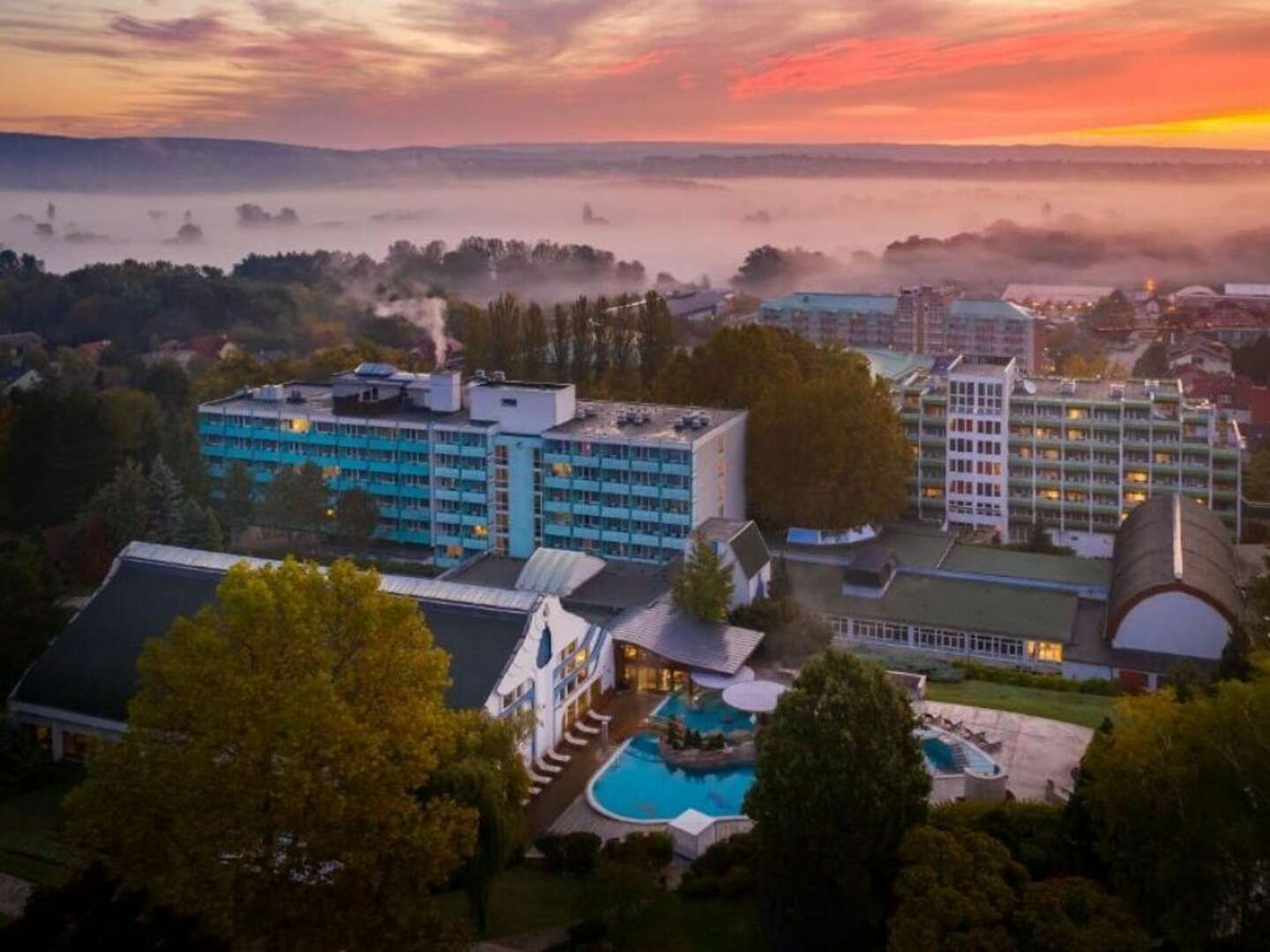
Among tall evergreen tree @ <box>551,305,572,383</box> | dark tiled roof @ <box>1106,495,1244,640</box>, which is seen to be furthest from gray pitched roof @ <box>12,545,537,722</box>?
tall evergreen tree @ <box>551,305,572,383</box>

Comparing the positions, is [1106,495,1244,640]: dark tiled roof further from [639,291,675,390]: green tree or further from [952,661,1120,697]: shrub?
[639,291,675,390]: green tree

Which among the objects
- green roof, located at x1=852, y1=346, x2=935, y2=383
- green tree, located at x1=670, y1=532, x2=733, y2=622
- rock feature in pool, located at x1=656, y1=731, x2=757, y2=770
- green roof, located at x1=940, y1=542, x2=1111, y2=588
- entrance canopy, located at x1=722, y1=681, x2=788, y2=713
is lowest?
rock feature in pool, located at x1=656, y1=731, x2=757, y2=770

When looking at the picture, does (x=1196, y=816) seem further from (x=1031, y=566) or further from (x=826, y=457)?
(x=826, y=457)

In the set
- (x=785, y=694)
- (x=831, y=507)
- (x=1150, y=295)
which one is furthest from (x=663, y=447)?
(x=1150, y=295)

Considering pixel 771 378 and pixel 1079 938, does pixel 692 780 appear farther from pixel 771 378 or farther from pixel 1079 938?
pixel 771 378

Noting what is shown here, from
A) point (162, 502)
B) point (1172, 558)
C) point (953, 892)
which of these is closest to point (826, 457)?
point (1172, 558)

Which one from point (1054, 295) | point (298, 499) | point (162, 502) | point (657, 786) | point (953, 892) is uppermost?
point (1054, 295)

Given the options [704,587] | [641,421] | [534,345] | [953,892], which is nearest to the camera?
[953,892]
